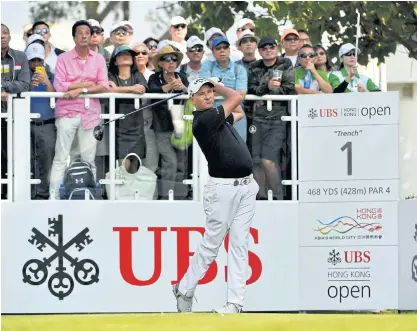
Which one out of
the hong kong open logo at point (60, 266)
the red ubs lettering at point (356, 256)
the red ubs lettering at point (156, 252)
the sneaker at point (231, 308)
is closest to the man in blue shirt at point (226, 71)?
the red ubs lettering at point (156, 252)

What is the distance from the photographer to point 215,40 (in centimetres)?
1608

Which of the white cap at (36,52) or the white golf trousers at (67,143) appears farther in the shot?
the white cap at (36,52)

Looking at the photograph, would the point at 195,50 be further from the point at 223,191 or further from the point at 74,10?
the point at 74,10

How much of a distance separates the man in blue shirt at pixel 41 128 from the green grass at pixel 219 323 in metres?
3.67

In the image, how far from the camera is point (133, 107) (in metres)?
15.9

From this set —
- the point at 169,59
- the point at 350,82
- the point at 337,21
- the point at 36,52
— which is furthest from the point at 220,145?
the point at 337,21

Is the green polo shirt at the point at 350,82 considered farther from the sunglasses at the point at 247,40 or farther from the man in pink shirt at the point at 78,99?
the man in pink shirt at the point at 78,99

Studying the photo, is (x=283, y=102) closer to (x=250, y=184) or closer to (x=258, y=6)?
(x=250, y=184)

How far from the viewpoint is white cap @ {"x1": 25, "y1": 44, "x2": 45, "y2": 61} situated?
52.0ft

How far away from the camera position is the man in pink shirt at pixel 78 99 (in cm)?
1566

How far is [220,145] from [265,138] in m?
2.09

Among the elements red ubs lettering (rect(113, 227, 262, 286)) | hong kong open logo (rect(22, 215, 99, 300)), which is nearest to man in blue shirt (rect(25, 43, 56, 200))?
hong kong open logo (rect(22, 215, 99, 300))

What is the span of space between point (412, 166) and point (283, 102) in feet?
37.7

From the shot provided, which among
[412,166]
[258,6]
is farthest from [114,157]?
[412,166]
